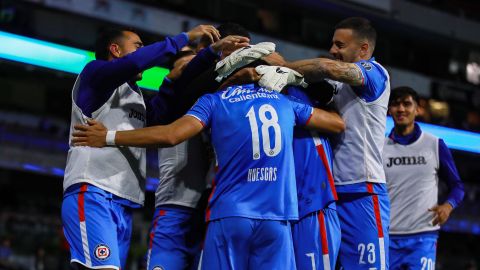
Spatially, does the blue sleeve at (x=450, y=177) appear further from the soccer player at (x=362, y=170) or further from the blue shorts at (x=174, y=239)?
the blue shorts at (x=174, y=239)

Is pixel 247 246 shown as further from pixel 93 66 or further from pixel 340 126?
pixel 93 66

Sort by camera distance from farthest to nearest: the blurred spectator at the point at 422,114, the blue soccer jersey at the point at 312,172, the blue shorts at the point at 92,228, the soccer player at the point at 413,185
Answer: the blurred spectator at the point at 422,114
the soccer player at the point at 413,185
the blue soccer jersey at the point at 312,172
the blue shorts at the point at 92,228

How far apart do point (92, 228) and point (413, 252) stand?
362 centimetres

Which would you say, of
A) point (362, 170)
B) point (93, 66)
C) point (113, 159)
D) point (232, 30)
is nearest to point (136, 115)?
point (113, 159)

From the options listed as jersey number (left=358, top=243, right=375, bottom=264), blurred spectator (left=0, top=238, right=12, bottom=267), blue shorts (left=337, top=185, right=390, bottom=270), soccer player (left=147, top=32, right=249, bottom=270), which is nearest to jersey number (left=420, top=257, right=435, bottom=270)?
blue shorts (left=337, top=185, right=390, bottom=270)

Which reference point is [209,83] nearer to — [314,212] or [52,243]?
[314,212]

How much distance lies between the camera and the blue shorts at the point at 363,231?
5594 mm

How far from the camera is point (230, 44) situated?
5.57 metres

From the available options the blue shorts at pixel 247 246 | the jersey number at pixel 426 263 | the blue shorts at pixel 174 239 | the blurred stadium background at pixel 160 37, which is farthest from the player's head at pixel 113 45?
the blurred stadium background at pixel 160 37

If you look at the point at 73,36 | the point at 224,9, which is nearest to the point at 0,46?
the point at 73,36

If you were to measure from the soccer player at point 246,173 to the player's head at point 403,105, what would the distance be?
2682mm

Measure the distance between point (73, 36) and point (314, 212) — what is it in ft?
55.3

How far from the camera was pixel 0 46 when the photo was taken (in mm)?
8602

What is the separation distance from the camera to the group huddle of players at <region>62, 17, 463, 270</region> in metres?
5.00
